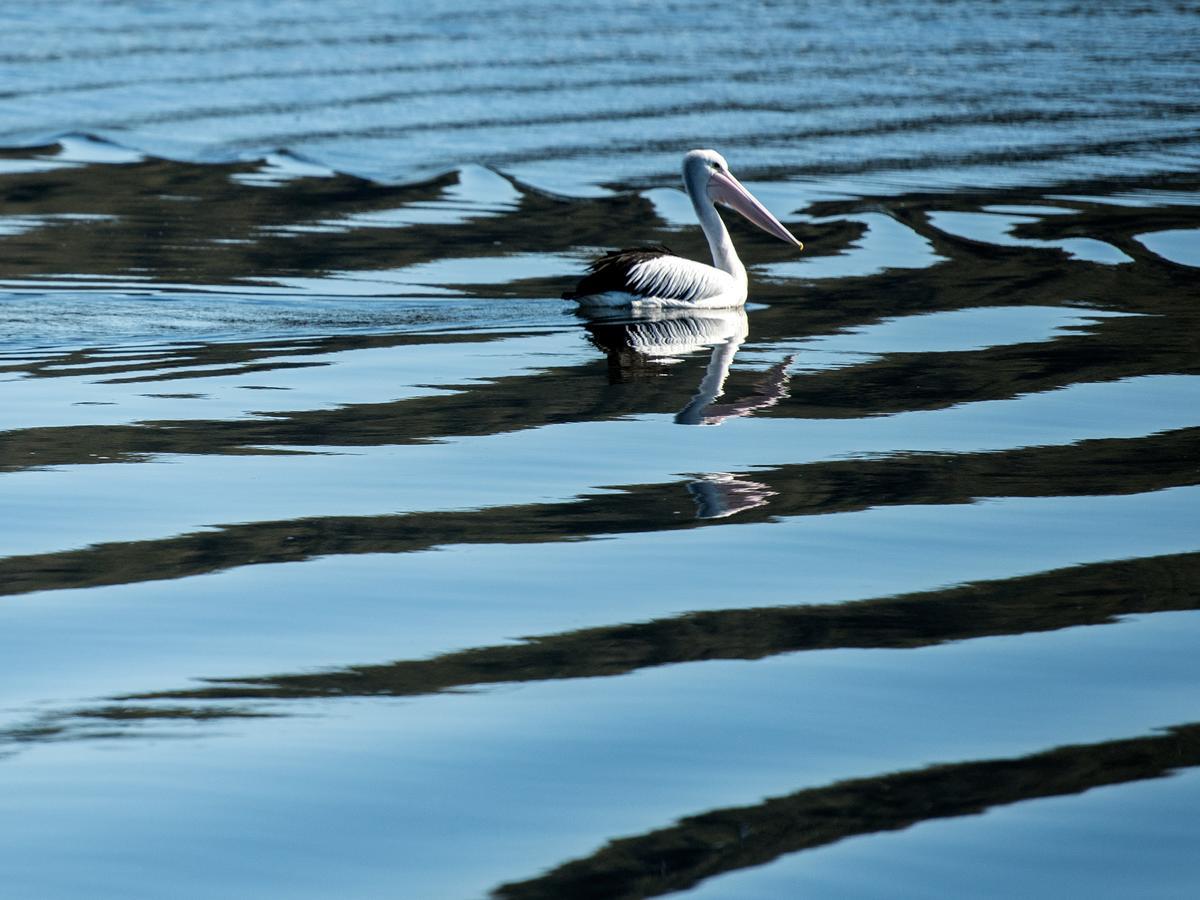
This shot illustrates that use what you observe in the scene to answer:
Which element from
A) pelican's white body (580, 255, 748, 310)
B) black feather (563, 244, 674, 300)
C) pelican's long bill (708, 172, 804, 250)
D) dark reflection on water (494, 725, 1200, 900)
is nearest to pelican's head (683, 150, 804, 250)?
pelican's long bill (708, 172, 804, 250)

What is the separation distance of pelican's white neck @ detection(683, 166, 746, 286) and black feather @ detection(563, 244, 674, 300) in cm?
90

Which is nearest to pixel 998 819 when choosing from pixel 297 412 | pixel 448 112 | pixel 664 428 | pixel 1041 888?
pixel 1041 888

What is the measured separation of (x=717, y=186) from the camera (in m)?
12.4

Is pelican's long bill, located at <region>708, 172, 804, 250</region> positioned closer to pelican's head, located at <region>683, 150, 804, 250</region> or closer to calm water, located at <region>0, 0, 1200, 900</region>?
pelican's head, located at <region>683, 150, 804, 250</region>

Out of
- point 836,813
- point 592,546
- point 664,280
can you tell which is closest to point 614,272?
point 664,280

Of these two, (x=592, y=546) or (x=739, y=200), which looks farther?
(x=739, y=200)

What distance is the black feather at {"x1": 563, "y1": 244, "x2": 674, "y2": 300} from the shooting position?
1078 cm

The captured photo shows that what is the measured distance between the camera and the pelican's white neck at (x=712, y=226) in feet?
38.4

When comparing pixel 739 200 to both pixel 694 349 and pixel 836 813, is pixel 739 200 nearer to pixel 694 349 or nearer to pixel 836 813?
pixel 694 349

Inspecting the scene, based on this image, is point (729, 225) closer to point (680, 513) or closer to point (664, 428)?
point (664, 428)

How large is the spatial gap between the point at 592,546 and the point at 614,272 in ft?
16.0

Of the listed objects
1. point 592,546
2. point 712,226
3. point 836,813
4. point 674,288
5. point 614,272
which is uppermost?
point 712,226

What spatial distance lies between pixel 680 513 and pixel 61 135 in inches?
567

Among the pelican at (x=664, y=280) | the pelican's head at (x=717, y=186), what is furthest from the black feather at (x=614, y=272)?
the pelican's head at (x=717, y=186)
